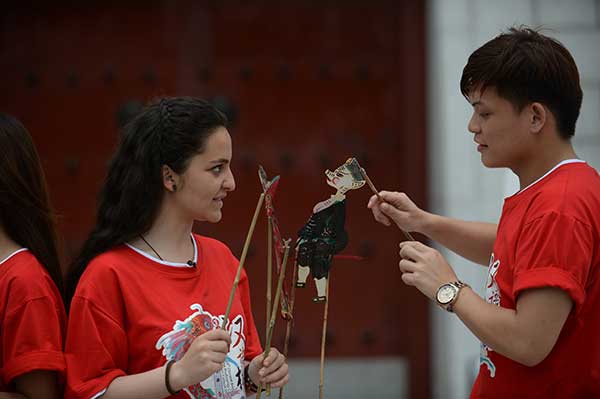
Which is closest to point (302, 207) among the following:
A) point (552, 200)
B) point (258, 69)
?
point (258, 69)

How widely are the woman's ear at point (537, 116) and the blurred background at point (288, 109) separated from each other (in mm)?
2017

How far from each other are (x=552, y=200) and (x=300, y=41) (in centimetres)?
238

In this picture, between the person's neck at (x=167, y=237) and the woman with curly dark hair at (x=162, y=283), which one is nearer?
the woman with curly dark hair at (x=162, y=283)

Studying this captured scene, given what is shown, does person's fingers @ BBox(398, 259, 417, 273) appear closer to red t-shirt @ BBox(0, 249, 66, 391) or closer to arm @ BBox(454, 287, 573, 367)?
arm @ BBox(454, 287, 573, 367)

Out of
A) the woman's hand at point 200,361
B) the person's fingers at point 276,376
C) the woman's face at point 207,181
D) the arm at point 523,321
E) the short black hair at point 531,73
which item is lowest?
the person's fingers at point 276,376

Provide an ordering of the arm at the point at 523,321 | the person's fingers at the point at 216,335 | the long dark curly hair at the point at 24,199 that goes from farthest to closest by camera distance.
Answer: the long dark curly hair at the point at 24,199
the person's fingers at the point at 216,335
the arm at the point at 523,321

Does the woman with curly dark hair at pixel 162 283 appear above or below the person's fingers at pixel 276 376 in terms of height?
above

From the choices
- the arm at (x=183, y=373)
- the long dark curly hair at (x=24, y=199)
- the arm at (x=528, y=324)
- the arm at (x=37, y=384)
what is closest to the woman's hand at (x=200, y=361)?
the arm at (x=183, y=373)

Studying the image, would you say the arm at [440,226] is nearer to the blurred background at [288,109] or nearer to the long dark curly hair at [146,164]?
the long dark curly hair at [146,164]

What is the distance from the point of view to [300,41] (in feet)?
13.0

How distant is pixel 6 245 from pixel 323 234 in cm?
70

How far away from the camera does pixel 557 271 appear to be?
1.67 meters

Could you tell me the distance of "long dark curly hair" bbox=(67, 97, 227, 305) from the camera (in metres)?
1.97

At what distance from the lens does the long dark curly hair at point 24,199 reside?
6.38 ft
